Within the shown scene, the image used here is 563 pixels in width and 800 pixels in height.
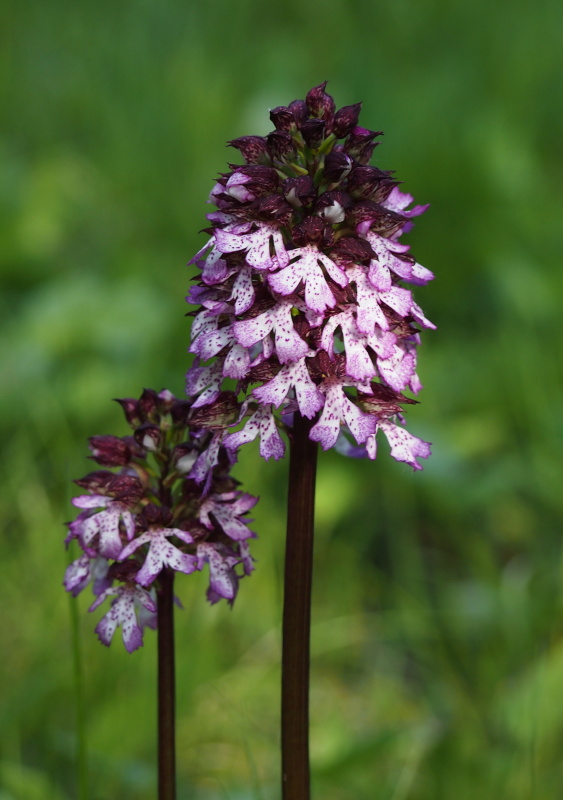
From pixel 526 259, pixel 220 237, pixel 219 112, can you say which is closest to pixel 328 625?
pixel 220 237

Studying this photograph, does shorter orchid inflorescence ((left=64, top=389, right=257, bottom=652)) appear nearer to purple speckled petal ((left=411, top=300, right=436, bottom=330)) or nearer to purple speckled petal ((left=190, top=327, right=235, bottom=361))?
purple speckled petal ((left=190, top=327, right=235, bottom=361))

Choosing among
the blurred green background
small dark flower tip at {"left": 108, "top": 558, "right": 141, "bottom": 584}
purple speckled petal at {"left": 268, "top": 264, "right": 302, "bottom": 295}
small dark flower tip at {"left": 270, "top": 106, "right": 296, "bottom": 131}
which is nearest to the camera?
purple speckled petal at {"left": 268, "top": 264, "right": 302, "bottom": 295}

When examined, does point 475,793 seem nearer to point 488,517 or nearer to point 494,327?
point 488,517

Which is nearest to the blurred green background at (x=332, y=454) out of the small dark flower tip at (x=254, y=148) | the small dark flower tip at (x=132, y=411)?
the small dark flower tip at (x=132, y=411)

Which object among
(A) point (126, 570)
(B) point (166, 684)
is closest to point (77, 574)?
(A) point (126, 570)

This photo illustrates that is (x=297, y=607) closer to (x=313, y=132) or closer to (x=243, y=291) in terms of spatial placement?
(x=243, y=291)

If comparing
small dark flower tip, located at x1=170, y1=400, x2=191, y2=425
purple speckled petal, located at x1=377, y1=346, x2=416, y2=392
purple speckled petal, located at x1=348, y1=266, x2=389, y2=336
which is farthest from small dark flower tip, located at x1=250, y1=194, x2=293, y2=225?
small dark flower tip, located at x1=170, y1=400, x2=191, y2=425

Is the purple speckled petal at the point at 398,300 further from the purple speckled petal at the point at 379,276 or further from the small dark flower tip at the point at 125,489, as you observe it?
the small dark flower tip at the point at 125,489
